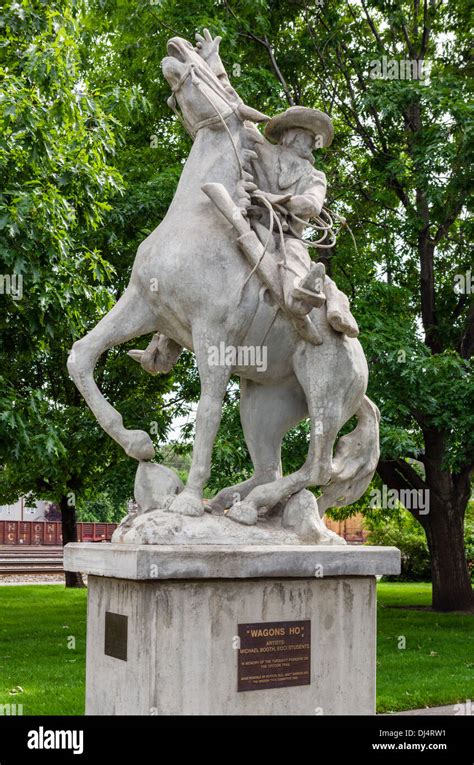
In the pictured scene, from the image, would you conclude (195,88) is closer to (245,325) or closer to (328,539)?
(245,325)

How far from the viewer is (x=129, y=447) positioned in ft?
17.8

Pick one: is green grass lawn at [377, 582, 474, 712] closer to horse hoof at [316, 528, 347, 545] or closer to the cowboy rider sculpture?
horse hoof at [316, 528, 347, 545]

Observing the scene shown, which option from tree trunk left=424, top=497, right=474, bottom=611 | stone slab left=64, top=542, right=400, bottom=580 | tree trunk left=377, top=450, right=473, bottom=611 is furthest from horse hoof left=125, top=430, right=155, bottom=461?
tree trunk left=424, top=497, right=474, bottom=611

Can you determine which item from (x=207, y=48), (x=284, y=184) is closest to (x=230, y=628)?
(x=284, y=184)

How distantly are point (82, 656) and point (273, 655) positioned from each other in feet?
25.5

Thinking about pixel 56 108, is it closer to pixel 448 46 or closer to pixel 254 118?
pixel 254 118

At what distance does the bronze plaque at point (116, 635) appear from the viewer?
4816 mm

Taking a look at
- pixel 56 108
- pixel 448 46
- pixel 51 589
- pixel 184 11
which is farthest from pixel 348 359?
pixel 51 589

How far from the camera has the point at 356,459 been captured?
5805 mm

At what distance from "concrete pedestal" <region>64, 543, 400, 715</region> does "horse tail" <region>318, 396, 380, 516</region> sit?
1.77 ft

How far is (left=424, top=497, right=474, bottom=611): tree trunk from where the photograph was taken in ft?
51.3

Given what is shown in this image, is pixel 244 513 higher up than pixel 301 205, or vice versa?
pixel 301 205

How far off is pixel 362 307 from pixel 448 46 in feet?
19.3

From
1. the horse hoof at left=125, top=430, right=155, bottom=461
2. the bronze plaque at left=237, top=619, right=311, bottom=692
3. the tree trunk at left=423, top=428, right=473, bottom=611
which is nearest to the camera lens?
the bronze plaque at left=237, top=619, right=311, bottom=692
